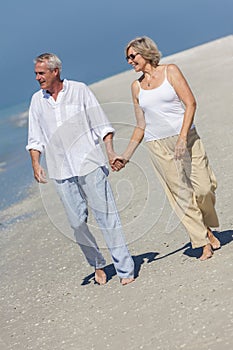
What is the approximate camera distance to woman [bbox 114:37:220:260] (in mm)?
6688

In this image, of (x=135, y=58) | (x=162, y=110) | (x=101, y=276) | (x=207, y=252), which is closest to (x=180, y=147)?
(x=162, y=110)

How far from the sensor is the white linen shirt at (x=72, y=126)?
6801 mm

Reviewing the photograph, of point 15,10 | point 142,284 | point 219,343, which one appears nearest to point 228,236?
point 142,284

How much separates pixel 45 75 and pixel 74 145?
559 millimetres

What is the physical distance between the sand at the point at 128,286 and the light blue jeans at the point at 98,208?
250mm

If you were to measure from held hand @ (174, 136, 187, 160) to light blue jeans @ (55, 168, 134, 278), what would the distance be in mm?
579

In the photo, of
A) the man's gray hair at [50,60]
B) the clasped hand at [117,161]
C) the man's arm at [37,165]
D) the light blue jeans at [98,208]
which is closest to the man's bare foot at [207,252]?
the light blue jeans at [98,208]

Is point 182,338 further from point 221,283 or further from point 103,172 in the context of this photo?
point 103,172

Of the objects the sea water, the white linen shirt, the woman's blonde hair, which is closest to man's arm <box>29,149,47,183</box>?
the white linen shirt

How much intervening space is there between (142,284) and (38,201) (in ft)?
17.4

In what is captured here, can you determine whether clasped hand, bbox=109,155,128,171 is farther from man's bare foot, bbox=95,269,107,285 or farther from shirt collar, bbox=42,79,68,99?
man's bare foot, bbox=95,269,107,285

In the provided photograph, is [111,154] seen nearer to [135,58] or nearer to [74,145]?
[74,145]

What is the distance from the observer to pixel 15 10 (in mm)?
50719

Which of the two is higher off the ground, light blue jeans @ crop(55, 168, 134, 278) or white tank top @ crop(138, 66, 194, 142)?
white tank top @ crop(138, 66, 194, 142)
